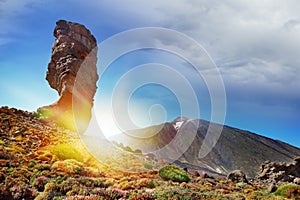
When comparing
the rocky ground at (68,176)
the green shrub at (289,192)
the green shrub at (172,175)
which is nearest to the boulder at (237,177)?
the rocky ground at (68,176)

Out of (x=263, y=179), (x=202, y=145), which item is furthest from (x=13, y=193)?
(x=202, y=145)

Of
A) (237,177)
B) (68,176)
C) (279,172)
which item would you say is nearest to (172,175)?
(68,176)

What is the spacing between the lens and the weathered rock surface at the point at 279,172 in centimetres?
3189

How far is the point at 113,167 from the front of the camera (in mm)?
22641

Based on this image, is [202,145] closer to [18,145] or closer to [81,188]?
[18,145]

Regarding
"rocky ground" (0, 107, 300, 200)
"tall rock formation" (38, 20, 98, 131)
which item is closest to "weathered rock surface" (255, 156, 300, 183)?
"rocky ground" (0, 107, 300, 200)

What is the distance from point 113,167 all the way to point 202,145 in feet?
248

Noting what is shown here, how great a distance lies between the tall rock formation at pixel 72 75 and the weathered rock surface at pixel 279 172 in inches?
816

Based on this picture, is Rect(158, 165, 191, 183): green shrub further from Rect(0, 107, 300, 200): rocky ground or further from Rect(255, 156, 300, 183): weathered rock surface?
Rect(255, 156, 300, 183): weathered rock surface

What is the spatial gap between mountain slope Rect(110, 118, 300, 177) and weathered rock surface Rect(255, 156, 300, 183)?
3072 cm

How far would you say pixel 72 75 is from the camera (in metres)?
35.3

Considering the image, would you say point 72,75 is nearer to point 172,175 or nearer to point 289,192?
point 172,175

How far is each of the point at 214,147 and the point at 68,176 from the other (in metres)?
83.7

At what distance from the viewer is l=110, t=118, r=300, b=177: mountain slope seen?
75.4 metres
